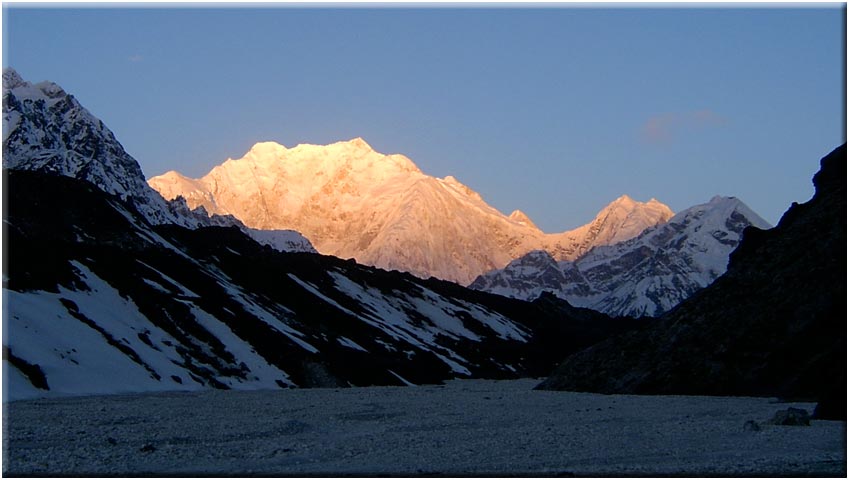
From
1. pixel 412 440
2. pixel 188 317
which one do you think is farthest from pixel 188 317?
pixel 412 440

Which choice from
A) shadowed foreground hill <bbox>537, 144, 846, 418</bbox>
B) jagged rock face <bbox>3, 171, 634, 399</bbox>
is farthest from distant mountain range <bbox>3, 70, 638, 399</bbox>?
shadowed foreground hill <bbox>537, 144, 846, 418</bbox>

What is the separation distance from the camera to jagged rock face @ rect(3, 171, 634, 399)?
55125 millimetres

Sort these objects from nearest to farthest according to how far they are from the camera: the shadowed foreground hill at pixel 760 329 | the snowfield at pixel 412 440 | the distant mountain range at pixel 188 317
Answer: the snowfield at pixel 412 440 < the shadowed foreground hill at pixel 760 329 < the distant mountain range at pixel 188 317

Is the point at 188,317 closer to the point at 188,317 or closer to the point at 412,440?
the point at 188,317

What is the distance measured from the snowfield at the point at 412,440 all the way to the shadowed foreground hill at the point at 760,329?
6.94 meters

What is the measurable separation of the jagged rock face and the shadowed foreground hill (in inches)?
864

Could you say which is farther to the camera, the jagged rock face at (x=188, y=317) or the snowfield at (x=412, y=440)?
the jagged rock face at (x=188, y=317)

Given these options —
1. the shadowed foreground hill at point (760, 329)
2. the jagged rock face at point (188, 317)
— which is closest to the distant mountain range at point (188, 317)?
the jagged rock face at point (188, 317)

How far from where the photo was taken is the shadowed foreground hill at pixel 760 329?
49281mm

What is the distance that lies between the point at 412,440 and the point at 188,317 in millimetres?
46731

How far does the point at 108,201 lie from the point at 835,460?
10877 cm

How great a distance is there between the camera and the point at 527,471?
2267 centimetres

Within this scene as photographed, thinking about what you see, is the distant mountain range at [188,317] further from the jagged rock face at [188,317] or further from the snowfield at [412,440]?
the snowfield at [412,440]

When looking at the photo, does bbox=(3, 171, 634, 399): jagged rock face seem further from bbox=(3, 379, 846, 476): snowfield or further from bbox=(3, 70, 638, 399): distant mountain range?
bbox=(3, 379, 846, 476): snowfield
